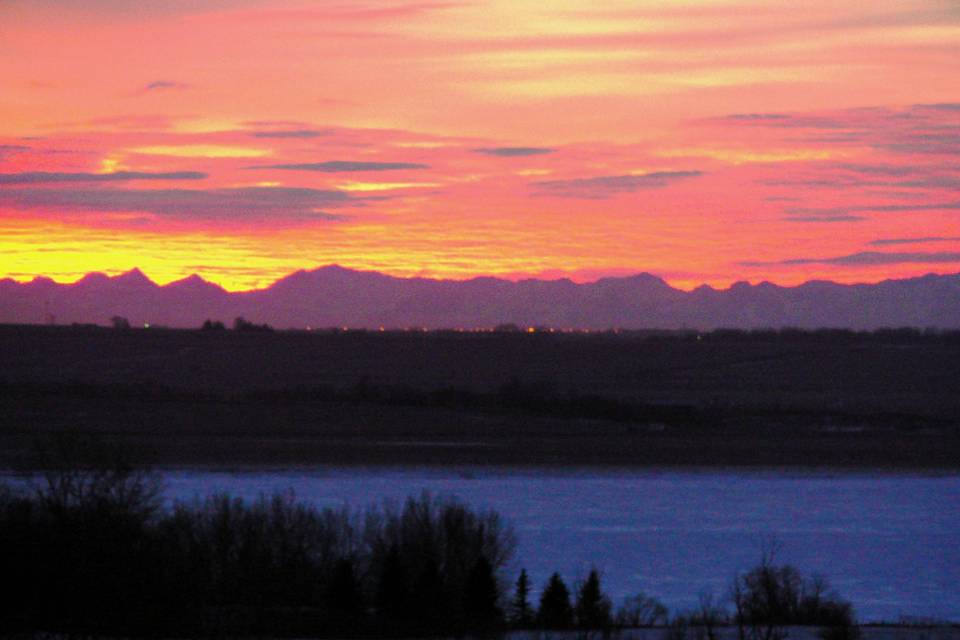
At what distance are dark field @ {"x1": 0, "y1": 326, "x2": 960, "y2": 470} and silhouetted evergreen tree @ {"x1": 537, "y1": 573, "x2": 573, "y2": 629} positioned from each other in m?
14.3

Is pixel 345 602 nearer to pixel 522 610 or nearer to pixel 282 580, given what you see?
pixel 282 580

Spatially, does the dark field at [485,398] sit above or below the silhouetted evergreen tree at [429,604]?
above

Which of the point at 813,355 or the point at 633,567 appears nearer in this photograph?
the point at 633,567

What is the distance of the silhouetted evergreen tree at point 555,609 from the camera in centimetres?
1609

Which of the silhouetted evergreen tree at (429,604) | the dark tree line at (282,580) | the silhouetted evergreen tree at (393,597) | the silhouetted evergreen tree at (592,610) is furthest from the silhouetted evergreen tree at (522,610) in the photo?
the silhouetted evergreen tree at (393,597)

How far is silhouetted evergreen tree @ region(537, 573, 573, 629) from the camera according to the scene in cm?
1609

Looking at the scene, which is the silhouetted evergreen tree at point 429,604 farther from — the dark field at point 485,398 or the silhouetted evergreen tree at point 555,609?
the dark field at point 485,398

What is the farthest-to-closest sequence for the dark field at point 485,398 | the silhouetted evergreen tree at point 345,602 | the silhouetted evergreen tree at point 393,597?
the dark field at point 485,398, the silhouetted evergreen tree at point 393,597, the silhouetted evergreen tree at point 345,602

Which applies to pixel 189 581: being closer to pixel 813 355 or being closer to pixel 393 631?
pixel 393 631

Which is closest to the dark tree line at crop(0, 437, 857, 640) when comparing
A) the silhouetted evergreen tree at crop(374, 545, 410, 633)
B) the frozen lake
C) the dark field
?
the silhouetted evergreen tree at crop(374, 545, 410, 633)

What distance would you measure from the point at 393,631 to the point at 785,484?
18.1 meters

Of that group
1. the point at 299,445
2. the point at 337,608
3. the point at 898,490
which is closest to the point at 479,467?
the point at 299,445

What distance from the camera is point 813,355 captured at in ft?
211

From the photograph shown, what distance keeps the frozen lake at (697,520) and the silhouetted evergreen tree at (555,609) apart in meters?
2.67
